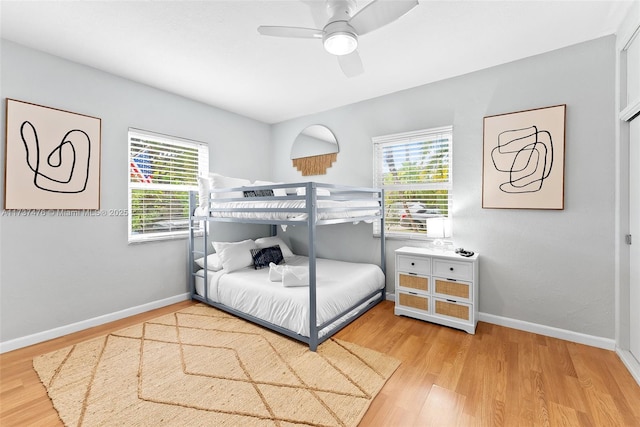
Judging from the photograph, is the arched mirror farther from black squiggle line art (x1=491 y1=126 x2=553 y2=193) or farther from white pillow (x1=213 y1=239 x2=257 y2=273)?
black squiggle line art (x1=491 y1=126 x2=553 y2=193)

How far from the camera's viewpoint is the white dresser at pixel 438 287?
103 inches

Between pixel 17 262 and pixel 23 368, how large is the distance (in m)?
0.86

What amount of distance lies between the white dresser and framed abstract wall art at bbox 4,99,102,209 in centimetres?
322

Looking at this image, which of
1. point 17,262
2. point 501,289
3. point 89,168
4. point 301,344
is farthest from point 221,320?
point 501,289

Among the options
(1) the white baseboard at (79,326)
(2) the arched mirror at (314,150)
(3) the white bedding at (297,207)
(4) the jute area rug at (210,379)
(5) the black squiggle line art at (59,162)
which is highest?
(2) the arched mirror at (314,150)

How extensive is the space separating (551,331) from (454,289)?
0.90 metres

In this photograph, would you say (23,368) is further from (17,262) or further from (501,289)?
(501,289)

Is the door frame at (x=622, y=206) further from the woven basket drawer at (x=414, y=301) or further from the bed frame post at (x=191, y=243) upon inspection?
the bed frame post at (x=191, y=243)

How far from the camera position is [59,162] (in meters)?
2.51

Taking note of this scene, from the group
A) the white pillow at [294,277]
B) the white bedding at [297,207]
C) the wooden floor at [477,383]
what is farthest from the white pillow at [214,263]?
the wooden floor at [477,383]

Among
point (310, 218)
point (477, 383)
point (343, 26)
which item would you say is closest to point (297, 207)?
point (310, 218)

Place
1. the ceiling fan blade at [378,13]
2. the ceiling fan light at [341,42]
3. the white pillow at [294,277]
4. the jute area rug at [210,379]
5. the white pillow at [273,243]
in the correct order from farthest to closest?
1. the white pillow at [273,243]
2. the white pillow at [294,277]
3. the ceiling fan light at [341,42]
4. the jute area rug at [210,379]
5. the ceiling fan blade at [378,13]

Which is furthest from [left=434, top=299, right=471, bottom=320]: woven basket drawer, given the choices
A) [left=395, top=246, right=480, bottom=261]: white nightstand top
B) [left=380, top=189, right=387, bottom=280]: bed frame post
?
[left=380, top=189, right=387, bottom=280]: bed frame post

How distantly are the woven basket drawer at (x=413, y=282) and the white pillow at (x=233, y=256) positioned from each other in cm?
181
